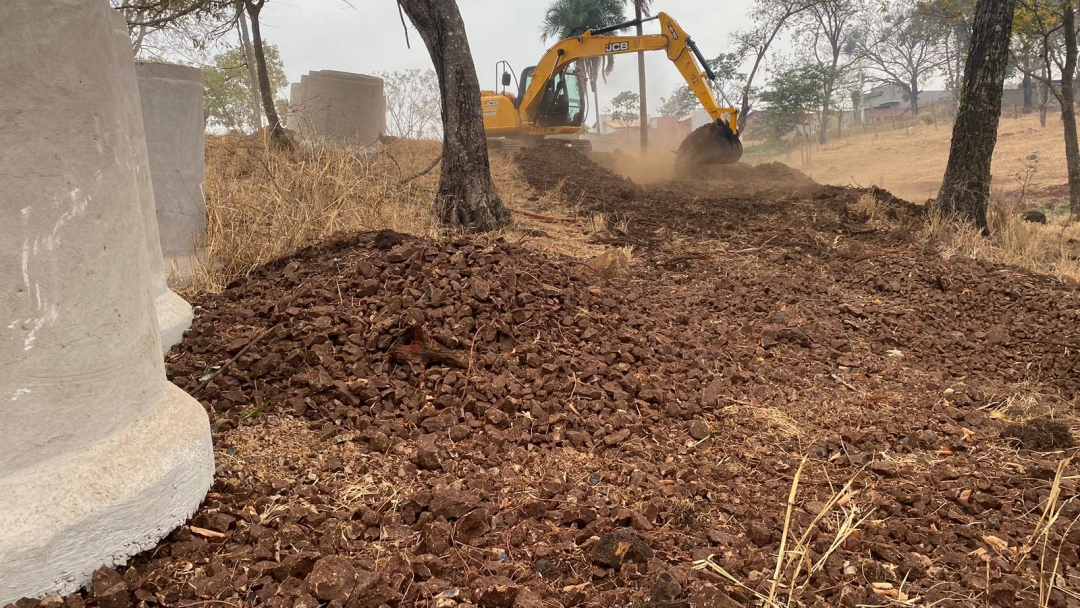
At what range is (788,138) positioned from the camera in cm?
3578

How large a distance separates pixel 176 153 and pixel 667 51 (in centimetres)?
947

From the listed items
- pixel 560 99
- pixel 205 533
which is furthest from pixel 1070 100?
pixel 205 533

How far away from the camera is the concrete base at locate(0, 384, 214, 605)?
5.18 feet

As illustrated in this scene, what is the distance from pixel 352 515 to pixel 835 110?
38473 mm

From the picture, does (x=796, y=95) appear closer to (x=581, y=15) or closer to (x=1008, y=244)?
(x=581, y=15)

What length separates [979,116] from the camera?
7.04 m

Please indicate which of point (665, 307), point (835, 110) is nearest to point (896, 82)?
point (835, 110)

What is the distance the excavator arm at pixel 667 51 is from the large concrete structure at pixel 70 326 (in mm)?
10792

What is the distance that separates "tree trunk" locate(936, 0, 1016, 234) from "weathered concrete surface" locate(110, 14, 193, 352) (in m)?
7.30

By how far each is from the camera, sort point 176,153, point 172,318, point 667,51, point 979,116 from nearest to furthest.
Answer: point 172,318 < point 176,153 < point 979,116 < point 667,51

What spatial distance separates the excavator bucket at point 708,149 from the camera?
12141 millimetres

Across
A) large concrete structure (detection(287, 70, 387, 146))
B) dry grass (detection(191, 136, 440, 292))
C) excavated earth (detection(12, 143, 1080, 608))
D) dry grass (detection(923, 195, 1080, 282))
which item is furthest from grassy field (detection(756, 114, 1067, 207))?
dry grass (detection(191, 136, 440, 292))

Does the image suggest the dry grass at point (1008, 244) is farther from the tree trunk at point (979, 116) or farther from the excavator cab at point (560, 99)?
the excavator cab at point (560, 99)

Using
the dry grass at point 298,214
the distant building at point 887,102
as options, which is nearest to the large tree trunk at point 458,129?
the dry grass at point 298,214
